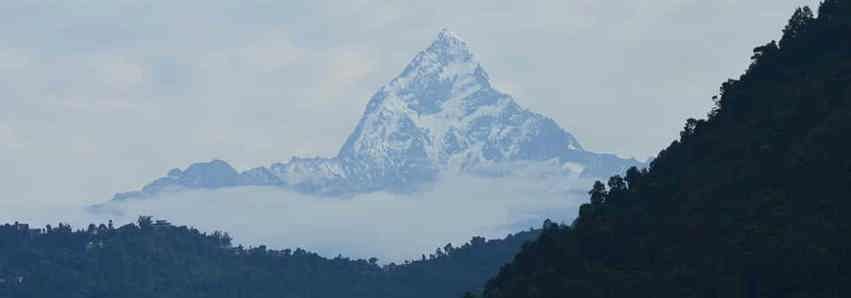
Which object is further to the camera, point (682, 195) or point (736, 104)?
point (736, 104)

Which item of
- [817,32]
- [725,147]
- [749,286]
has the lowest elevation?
[749,286]

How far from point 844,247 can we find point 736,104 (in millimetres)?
34725

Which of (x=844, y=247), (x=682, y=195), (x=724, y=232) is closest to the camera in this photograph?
(x=844, y=247)

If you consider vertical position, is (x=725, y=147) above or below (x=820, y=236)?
above

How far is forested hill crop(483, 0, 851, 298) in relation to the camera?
427 ft

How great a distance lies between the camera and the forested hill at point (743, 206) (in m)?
130

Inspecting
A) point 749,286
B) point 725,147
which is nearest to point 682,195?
point 725,147

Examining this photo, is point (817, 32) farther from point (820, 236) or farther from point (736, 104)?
point (820, 236)

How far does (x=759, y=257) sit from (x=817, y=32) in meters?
36.5

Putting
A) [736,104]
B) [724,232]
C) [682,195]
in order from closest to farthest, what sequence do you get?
1. [724,232]
2. [682,195]
3. [736,104]

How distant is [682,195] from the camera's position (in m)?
149

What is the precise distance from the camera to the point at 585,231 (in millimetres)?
152250

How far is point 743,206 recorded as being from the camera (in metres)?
139

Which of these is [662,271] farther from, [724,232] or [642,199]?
[642,199]
